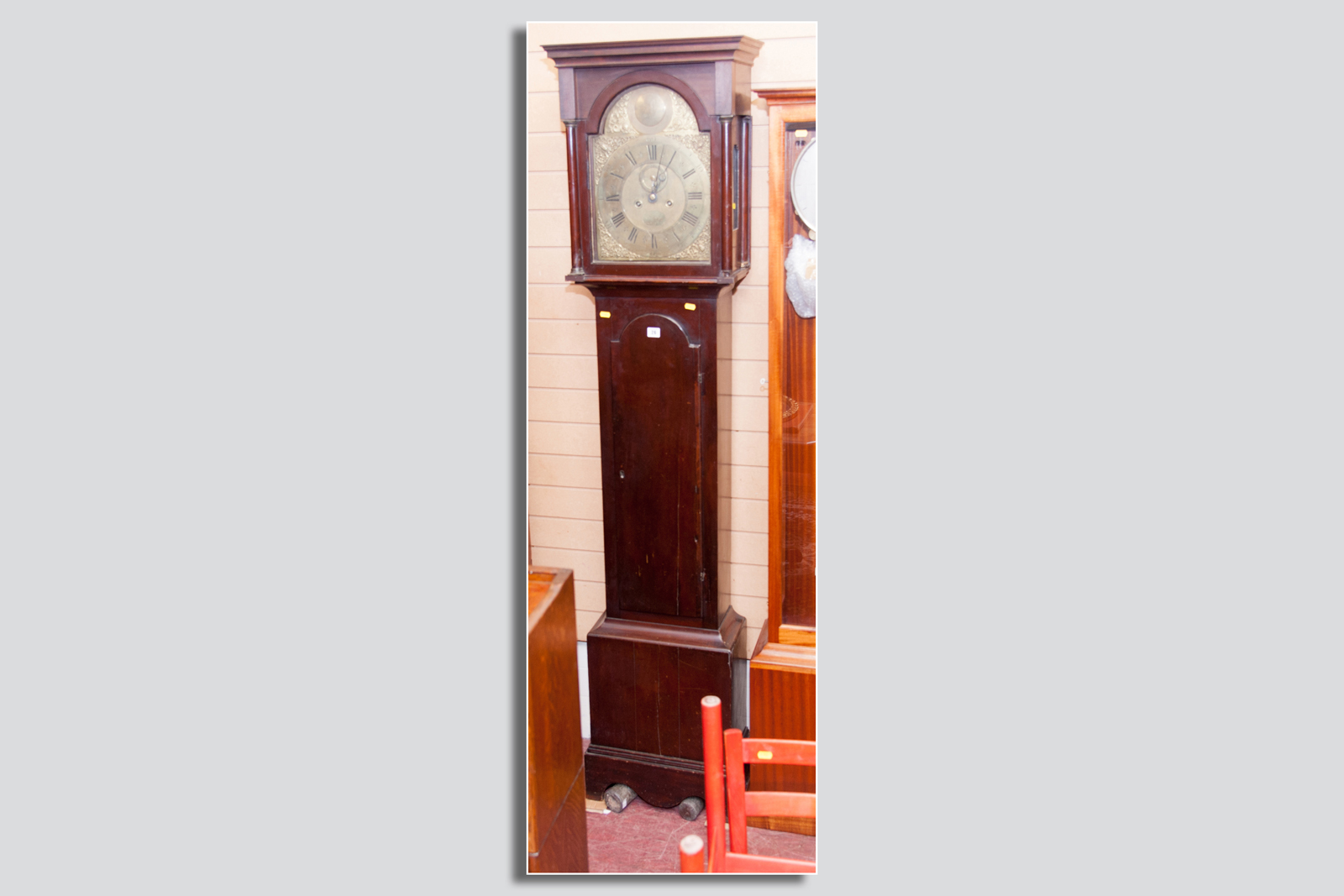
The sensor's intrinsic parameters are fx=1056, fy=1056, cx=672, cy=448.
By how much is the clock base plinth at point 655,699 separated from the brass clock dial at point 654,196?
3.62 feet

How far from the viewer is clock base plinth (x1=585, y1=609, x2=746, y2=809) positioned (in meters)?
3.06

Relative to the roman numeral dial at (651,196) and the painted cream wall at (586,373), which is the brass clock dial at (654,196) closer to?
the roman numeral dial at (651,196)

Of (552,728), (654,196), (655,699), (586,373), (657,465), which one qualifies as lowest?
(655,699)

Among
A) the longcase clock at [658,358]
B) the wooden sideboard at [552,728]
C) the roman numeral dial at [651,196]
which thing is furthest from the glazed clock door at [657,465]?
the wooden sideboard at [552,728]

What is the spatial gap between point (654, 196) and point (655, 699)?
1.44m

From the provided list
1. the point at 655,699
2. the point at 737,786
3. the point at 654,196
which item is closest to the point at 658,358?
the point at 654,196

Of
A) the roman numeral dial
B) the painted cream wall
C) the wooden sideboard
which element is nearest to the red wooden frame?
the wooden sideboard

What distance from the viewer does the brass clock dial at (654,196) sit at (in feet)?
8.86

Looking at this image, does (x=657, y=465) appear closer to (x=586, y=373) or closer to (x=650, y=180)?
(x=586, y=373)

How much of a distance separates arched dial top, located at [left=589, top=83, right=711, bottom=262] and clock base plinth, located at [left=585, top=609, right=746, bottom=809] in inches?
43.1

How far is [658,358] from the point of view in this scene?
2.88m

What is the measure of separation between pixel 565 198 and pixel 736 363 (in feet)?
2.20

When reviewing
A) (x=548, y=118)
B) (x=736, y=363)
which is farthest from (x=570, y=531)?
(x=548, y=118)

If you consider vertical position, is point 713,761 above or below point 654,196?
below
